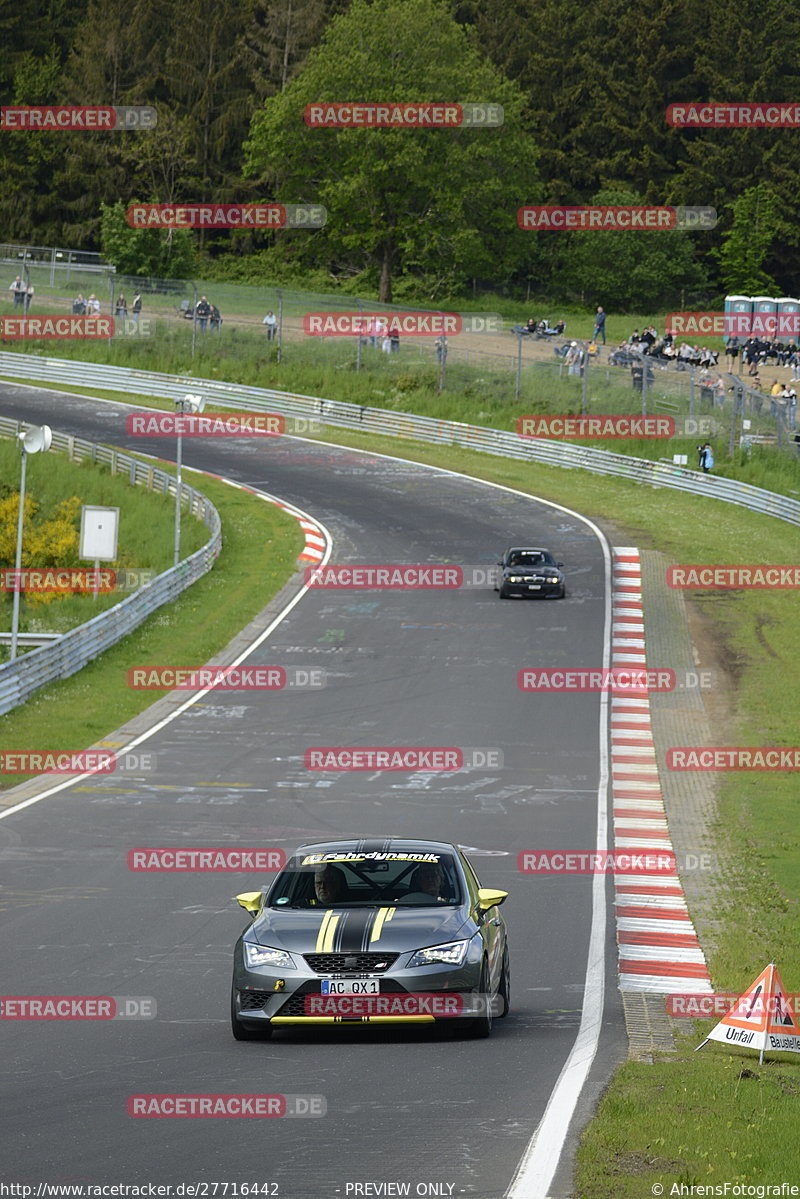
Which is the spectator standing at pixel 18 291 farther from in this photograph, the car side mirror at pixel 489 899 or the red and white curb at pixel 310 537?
the car side mirror at pixel 489 899

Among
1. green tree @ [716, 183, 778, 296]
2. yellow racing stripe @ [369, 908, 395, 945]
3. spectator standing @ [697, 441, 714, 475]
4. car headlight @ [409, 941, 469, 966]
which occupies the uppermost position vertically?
green tree @ [716, 183, 778, 296]

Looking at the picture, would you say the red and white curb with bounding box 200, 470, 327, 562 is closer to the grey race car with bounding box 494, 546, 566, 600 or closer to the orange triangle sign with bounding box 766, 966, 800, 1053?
the grey race car with bounding box 494, 546, 566, 600

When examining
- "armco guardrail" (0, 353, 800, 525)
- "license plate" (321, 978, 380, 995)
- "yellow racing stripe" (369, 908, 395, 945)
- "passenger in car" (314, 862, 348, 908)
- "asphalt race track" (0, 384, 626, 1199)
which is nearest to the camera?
"asphalt race track" (0, 384, 626, 1199)

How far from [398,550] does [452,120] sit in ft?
165

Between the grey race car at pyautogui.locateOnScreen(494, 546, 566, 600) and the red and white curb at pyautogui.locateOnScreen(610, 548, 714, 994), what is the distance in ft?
10.5

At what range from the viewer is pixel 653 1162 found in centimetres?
791

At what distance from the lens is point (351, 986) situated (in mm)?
10867

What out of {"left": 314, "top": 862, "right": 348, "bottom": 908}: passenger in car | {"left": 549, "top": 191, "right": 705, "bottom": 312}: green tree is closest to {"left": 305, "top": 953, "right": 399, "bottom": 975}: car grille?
{"left": 314, "top": 862, "right": 348, "bottom": 908}: passenger in car

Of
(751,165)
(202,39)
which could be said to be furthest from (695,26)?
(202,39)

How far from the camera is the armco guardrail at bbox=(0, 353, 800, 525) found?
56438 millimetres

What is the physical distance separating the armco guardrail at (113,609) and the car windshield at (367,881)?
18719 mm

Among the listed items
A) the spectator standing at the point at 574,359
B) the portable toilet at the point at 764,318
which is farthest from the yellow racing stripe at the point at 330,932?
the portable toilet at the point at 764,318

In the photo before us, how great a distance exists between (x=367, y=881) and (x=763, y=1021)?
3237 mm

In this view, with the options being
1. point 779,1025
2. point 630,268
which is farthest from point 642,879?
point 630,268
